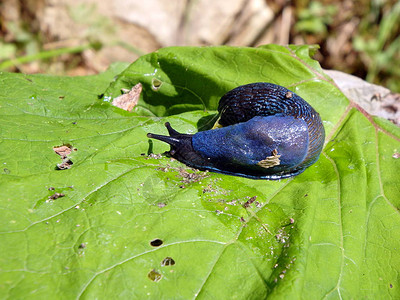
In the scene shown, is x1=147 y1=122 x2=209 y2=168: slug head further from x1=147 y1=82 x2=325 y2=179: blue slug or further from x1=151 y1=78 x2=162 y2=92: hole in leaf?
x1=151 y1=78 x2=162 y2=92: hole in leaf

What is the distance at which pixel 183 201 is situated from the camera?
10.6ft

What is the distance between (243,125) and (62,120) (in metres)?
1.92

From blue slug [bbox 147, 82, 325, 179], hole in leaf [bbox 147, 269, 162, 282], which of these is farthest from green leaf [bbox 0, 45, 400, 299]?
blue slug [bbox 147, 82, 325, 179]

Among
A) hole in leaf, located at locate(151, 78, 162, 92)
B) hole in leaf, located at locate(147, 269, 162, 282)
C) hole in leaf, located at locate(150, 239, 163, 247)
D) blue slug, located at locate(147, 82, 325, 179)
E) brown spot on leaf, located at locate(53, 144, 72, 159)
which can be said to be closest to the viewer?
hole in leaf, located at locate(147, 269, 162, 282)

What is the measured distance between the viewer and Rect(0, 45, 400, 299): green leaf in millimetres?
2736

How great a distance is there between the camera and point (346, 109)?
14.4ft

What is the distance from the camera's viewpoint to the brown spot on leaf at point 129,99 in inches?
177

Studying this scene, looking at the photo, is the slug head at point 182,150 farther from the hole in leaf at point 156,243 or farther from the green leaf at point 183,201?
the hole in leaf at point 156,243

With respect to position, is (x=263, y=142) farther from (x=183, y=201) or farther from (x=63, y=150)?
(x=63, y=150)

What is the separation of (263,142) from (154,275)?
5.56 ft

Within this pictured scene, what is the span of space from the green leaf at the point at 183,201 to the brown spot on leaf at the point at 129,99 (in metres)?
0.11

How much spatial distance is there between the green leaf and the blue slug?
133 mm

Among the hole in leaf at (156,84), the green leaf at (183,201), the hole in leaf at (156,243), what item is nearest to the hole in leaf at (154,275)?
the green leaf at (183,201)

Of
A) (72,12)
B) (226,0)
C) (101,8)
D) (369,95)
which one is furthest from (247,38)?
(369,95)
